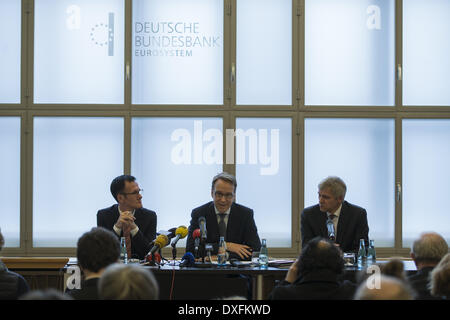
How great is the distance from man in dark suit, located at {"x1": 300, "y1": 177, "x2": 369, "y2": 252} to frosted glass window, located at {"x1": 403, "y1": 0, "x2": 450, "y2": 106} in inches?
88.4

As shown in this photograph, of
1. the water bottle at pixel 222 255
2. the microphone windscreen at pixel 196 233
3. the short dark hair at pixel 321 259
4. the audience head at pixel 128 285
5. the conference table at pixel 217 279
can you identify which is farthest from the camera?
the microphone windscreen at pixel 196 233

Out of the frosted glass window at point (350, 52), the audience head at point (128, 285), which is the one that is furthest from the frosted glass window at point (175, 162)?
the audience head at point (128, 285)

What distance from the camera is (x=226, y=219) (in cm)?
555

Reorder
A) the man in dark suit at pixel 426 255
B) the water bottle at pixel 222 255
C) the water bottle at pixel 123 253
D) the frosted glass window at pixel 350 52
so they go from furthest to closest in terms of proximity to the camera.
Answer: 1. the frosted glass window at pixel 350 52
2. the water bottle at pixel 222 255
3. the water bottle at pixel 123 253
4. the man in dark suit at pixel 426 255

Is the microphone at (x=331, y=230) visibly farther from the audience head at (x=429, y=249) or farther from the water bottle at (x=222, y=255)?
the audience head at (x=429, y=249)

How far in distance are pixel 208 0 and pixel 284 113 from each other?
4.84 ft

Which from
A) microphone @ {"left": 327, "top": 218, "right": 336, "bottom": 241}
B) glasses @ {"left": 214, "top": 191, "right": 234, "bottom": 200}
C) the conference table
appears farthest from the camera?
glasses @ {"left": 214, "top": 191, "right": 234, "bottom": 200}

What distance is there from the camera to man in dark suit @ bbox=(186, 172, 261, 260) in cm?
548

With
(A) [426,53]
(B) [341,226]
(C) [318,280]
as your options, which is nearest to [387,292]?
(C) [318,280]

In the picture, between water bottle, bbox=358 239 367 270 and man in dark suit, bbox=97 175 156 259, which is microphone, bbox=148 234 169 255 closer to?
man in dark suit, bbox=97 175 156 259

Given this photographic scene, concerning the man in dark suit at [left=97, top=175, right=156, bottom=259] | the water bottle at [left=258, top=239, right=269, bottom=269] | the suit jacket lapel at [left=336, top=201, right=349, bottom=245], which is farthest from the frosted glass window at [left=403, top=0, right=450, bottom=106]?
the man in dark suit at [left=97, top=175, right=156, bottom=259]

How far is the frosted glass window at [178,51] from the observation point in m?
7.07

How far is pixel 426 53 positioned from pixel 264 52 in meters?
1.77

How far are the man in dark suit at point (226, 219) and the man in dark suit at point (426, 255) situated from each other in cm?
177
